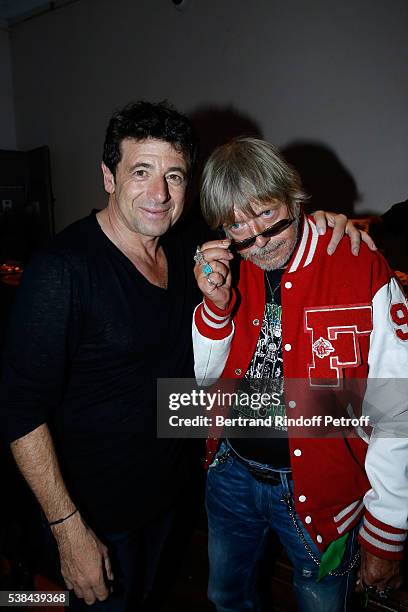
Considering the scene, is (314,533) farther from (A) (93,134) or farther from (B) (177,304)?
(A) (93,134)

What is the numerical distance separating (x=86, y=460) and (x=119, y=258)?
2.09ft

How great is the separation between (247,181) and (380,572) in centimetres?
114

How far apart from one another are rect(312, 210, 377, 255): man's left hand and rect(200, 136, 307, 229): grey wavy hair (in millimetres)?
101

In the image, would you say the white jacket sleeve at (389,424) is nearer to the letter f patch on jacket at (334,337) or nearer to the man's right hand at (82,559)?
the letter f patch on jacket at (334,337)

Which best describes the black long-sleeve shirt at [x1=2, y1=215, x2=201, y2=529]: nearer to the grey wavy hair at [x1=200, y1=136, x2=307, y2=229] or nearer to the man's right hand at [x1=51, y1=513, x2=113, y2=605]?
the man's right hand at [x1=51, y1=513, x2=113, y2=605]

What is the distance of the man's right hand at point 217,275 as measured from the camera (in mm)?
1258

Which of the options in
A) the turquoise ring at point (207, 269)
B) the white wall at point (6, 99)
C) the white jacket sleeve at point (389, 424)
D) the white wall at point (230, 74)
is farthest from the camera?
the white wall at point (6, 99)

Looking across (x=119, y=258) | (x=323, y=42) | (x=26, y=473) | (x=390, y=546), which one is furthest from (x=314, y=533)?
(x=323, y=42)

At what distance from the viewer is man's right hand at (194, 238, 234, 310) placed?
1258 millimetres

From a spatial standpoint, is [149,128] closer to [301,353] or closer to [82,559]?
[301,353]

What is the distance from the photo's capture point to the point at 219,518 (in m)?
1.51

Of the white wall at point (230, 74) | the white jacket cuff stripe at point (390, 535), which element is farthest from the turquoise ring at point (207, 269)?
the white wall at point (230, 74)

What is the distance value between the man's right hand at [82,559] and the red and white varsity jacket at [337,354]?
1.93 feet

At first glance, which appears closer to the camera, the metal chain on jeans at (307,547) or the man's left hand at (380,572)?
the man's left hand at (380,572)
